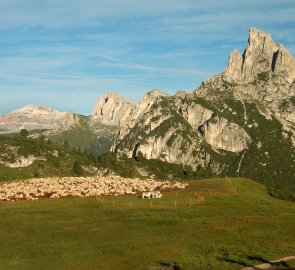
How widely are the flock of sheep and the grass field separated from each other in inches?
365

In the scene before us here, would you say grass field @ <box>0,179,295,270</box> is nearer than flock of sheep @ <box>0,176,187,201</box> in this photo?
Yes

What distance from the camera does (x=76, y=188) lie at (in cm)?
10188

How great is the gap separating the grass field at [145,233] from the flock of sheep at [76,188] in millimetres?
9282

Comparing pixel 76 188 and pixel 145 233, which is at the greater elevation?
pixel 145 233

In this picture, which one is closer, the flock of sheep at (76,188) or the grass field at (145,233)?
the grass field at (145,233)

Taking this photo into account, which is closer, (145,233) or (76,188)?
(145,233)

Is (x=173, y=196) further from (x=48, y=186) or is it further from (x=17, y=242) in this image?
(x=17, y=242)

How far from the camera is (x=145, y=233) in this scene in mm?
57781

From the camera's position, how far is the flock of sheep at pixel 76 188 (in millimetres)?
95812

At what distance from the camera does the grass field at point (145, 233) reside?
46.0 meters

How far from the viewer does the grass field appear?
46.0 meters

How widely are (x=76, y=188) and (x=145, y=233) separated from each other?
155 ft

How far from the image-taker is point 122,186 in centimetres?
10656

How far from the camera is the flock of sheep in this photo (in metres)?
95.8
